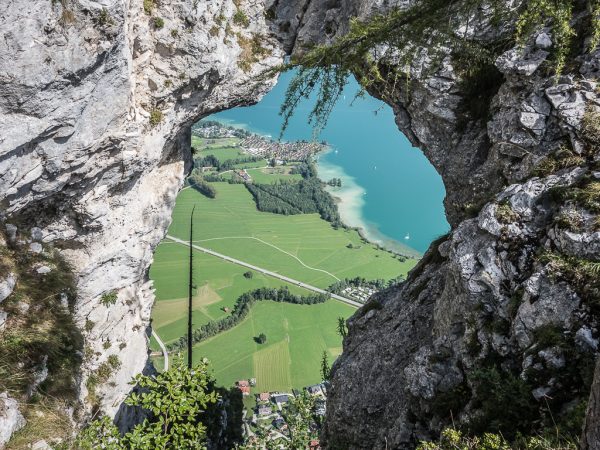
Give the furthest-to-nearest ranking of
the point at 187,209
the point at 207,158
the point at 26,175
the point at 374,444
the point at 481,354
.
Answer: the point at 207,158 → the point at 187,209 → the point at 26,175 → the point at 374,444 → the point at 481,354

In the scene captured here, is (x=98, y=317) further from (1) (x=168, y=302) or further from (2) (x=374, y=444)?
(1) (x=168, y=302)

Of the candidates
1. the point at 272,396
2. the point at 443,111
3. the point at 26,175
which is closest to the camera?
the point at 26,175

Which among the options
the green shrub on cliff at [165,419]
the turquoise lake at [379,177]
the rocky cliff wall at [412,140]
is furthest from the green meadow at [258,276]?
the green shrub on cliff at [165,419]

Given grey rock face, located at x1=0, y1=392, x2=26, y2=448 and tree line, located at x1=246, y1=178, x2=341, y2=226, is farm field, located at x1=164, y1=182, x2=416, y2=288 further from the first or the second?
grey rock face, located at x1=0, y1=392, x2=26, y2=448

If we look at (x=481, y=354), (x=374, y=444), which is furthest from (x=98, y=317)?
(x=481, y=354)

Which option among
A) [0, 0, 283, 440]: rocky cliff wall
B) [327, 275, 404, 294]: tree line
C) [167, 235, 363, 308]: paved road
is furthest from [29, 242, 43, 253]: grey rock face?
[327, 275, 404, 294]: tree line
